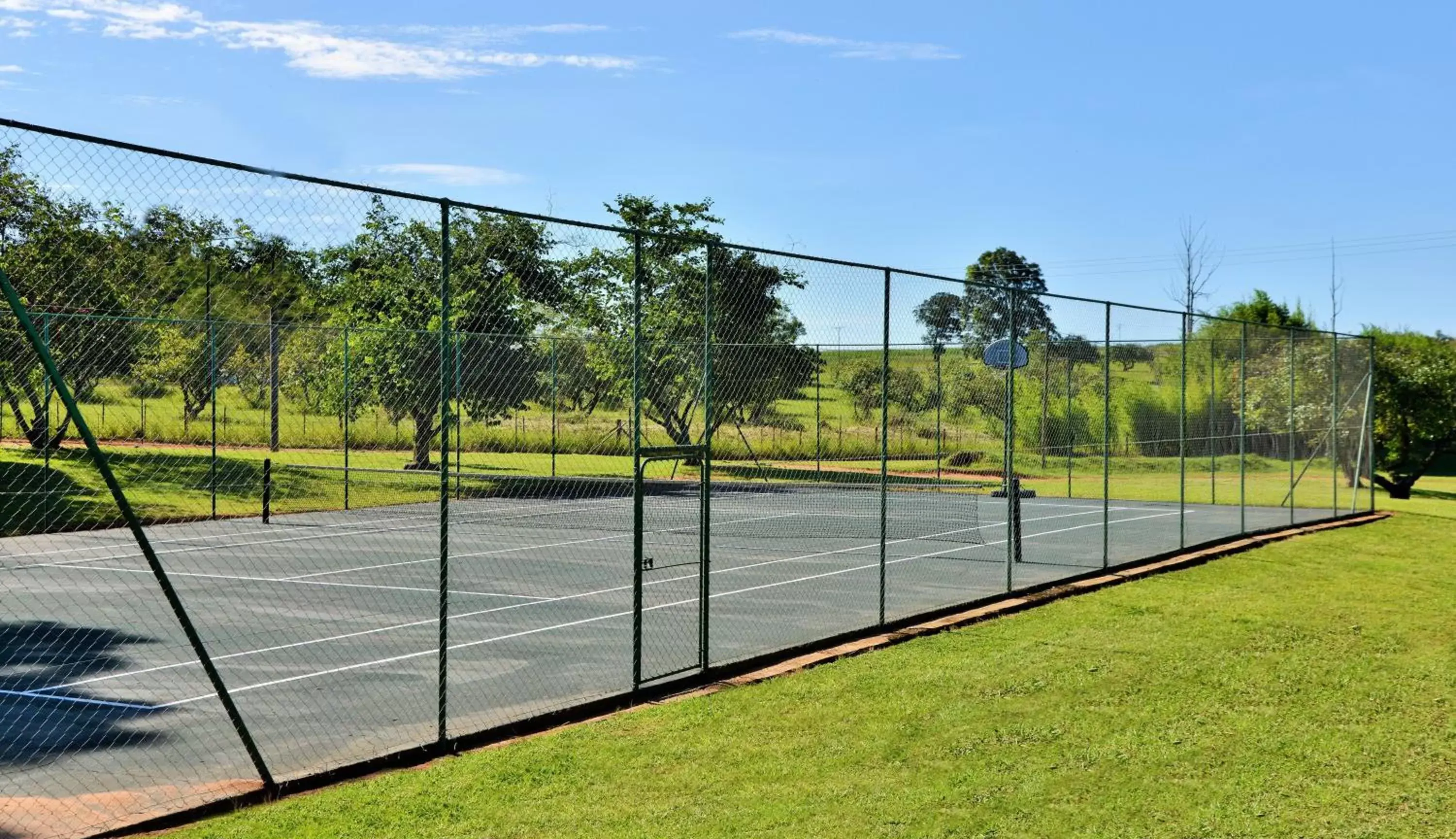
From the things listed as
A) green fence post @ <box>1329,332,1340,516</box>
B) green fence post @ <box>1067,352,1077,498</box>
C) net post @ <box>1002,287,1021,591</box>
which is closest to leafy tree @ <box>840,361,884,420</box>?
net post @ <box>1002,287,1021,591</box>

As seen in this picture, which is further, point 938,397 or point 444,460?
point 938,397

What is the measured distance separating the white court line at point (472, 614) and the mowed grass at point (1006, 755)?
153 inches

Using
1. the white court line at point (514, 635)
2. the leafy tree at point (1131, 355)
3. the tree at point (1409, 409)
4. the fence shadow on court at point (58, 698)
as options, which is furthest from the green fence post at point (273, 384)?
the tree at point (1409, 409)

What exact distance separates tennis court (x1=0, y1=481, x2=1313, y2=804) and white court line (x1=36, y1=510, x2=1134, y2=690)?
0.04 meters

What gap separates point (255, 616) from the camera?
12.8m

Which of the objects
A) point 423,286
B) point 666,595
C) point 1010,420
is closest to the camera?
point 423,286

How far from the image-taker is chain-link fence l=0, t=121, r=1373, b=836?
755 cm

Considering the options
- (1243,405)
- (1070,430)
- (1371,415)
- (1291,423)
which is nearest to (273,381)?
(1070,430)

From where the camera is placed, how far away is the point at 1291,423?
21.8 meters

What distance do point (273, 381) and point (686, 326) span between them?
214 inches

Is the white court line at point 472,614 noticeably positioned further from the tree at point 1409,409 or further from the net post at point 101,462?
the tree at point 1409,409

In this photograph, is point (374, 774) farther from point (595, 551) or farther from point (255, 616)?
point (595, 551)

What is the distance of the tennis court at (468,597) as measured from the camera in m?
8.66

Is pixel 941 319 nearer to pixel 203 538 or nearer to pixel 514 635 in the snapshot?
pixel 514 635
